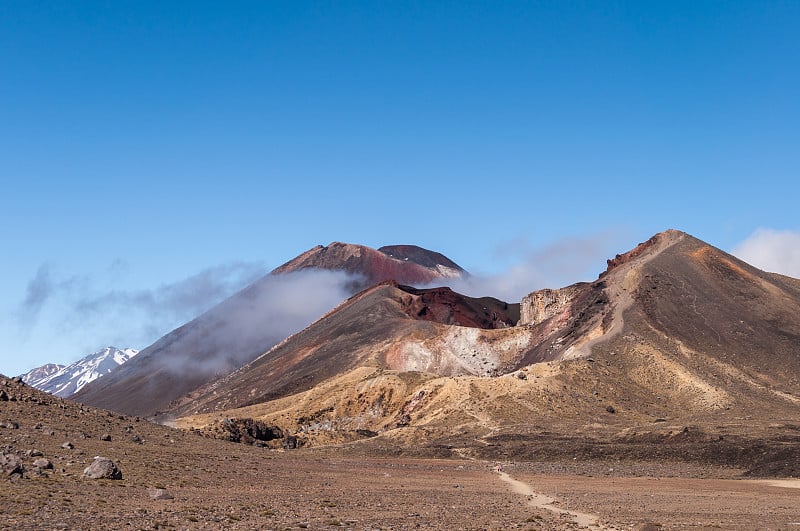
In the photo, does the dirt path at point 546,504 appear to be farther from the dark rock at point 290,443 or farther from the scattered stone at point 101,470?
the dark rock at point 290,443

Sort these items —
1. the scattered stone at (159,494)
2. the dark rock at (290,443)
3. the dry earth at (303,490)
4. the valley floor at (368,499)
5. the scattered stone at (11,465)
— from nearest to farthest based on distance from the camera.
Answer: the valley floor at (368,499)
the dry earth at (303,490)
the scattered stone at (11,465)
the scattered stone at (159,494)
the dark rock at (290,443)

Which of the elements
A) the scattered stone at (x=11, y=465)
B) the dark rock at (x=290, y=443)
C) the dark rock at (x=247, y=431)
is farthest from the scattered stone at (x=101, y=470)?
the dark rock at (x=290, y=443)

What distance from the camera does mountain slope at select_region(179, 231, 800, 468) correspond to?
102 metres

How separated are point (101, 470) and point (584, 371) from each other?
281 ft

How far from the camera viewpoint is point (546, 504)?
4597cm

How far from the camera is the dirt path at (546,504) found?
3766 centimetres

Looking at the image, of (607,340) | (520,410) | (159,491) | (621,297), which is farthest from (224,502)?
(621,297)

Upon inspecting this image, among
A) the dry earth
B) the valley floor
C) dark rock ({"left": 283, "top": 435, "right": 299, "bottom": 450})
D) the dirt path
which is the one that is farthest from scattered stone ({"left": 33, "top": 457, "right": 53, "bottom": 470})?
dark rock ({"left": 283, "top": 435, "right": 299, "bottom": 450})

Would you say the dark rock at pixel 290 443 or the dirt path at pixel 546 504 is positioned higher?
the dark rock at pixel 290 443

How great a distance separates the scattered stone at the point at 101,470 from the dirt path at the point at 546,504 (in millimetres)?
21082

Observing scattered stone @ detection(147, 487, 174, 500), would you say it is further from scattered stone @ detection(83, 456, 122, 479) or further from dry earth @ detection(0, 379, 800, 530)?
scattered stone @ detection(83, 456, 122, 479)

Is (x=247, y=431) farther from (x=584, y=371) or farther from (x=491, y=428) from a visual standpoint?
(x=584, y=371)

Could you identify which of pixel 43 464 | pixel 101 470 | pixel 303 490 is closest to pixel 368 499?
pixel 303 490

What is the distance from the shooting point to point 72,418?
5800cm
